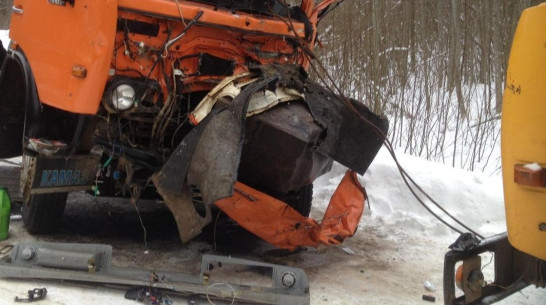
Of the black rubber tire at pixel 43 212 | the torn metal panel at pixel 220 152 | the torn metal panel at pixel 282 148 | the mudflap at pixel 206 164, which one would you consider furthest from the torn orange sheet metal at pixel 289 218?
the black rubber tire at pixel 43 212

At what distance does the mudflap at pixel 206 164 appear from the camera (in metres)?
3.74

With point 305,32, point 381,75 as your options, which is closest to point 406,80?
point 381,75

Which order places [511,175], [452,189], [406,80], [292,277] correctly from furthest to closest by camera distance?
1. [406,80]
2. [452,189]
3. [292,277]
4. [511,175]

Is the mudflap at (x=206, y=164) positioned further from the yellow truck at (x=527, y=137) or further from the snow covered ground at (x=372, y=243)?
the yellow truck at (x=527, y=137)

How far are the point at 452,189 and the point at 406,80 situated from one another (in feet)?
10.3

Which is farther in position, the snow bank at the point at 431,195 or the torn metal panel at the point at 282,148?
the snow bank at the point at 431,195

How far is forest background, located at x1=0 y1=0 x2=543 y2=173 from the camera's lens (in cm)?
859

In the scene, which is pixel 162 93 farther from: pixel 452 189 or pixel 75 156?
pixel 452 189

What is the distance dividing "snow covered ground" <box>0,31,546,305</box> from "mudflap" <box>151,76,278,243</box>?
2.21ft

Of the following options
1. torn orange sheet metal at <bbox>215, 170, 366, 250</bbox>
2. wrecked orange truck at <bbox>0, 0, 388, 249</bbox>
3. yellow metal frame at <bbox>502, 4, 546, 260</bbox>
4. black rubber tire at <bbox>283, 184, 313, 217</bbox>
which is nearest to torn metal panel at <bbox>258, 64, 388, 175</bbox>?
wrecked orange truck at <bbox>0, 0, 388, 249</bbox>

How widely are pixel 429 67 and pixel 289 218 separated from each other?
5677mm

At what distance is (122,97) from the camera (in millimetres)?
4098

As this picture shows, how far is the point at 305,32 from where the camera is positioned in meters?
5.15

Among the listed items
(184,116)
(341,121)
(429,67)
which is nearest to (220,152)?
(184,116)
